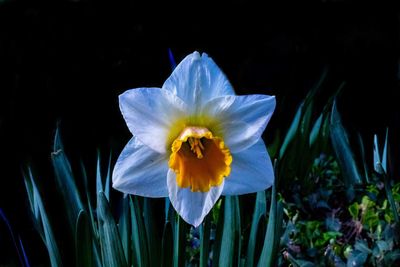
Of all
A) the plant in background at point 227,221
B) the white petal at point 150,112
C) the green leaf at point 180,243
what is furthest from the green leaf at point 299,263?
the white petal at point 150,112

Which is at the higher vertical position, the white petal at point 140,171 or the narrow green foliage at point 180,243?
the white petal at point 140,171

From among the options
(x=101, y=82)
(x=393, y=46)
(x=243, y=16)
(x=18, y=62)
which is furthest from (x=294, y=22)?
(x=18, y=62)

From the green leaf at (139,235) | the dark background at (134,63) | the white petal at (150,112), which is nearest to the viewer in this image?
the white petal at (150,112)

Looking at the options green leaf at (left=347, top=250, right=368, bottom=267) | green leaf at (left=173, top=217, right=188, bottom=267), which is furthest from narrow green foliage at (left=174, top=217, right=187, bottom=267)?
green leaf at (left=347, top=250, right=368, bottom=267)

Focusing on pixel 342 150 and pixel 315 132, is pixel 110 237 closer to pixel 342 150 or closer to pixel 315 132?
pixel 342 150

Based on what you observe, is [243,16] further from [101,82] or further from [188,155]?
[188,155]

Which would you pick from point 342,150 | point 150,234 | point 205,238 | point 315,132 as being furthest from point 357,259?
point 315,132

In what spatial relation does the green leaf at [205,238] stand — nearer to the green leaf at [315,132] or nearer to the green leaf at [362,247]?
the green leaf at [362,247]
